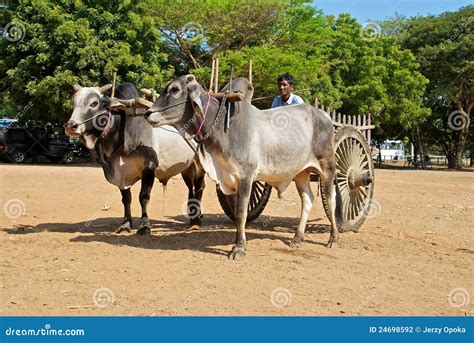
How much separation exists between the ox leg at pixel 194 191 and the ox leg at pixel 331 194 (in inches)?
98.7

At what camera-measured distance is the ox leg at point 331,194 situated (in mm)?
8211

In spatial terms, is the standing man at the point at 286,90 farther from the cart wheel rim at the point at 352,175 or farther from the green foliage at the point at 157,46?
the green foliage at the point at 157,46

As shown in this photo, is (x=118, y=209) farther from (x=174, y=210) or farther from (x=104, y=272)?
(x=104, y=272)

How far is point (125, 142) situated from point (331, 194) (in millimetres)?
3264

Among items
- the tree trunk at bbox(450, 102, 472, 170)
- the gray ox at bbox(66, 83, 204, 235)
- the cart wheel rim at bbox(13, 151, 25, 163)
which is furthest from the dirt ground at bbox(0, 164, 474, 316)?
the tree trunk at bbox(450, 102, 472, 170)

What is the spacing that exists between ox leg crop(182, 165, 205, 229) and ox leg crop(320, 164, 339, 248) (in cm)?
251

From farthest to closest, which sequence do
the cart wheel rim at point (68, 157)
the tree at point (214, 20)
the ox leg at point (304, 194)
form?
the cart wheel rim at point (68, 157)
the tree at point (214, 20)
the ox leg at point (304, 194)

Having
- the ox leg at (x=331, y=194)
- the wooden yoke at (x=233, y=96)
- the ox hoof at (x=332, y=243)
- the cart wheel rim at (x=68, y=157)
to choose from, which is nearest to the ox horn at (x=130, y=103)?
the wooden yoke at (x=233, y=96)

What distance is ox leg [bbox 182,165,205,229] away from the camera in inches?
384

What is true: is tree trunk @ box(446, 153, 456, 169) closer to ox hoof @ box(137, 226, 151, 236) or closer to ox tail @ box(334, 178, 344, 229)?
ox tail @ box(334, 178, 344, 229)

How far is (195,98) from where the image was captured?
694 centimetres

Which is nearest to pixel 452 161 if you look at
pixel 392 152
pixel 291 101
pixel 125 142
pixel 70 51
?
pixel 392 152

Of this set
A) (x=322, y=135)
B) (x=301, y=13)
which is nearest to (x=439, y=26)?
(x=301, y=13)

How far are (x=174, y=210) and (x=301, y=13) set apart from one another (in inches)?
804
